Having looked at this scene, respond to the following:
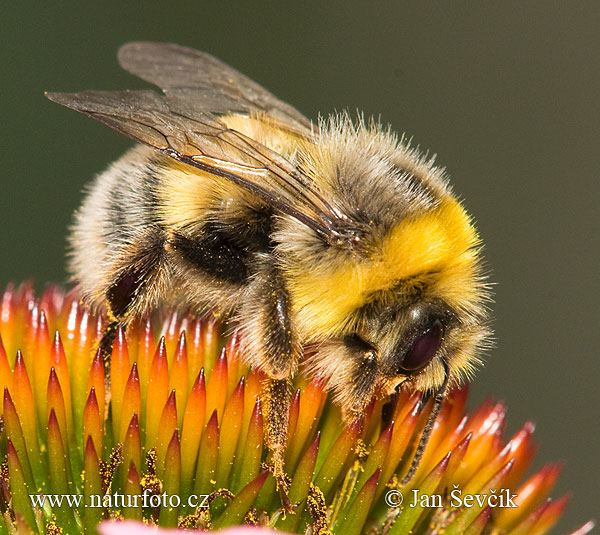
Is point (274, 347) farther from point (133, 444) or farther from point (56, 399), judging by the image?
point (56, 399)

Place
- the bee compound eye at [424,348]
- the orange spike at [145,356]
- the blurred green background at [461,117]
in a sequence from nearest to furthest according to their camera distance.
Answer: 1. the bee compound eye at [424,348]
2. the orange spike at [145,356]
3. the blurred green background at [461,117]

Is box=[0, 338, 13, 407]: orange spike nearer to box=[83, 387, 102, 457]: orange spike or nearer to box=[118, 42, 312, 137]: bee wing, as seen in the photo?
box=[83, 387, 102, 457]: orange spike

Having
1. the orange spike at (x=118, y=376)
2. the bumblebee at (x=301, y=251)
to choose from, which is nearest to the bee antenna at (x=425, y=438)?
the bumblebee at (x=301, y=251)

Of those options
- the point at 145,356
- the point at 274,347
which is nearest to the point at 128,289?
the point at 145,356

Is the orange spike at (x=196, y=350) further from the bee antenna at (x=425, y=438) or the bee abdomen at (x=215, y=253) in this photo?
the bee antenna at (x=425, y=438)

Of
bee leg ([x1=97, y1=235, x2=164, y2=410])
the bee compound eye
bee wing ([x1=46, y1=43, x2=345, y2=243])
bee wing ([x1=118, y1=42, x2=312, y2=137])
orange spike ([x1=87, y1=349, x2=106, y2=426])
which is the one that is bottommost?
orange spike ([x1=87, y1=349, x2=106, y2=426])

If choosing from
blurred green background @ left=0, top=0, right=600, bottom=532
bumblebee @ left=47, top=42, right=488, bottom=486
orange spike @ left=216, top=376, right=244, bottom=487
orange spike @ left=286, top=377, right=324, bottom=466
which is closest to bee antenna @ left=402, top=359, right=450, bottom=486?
bumblebee @ left=47, top=42, right=488, bottom=486
